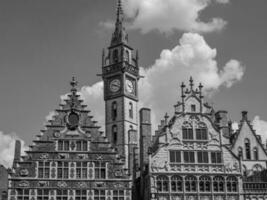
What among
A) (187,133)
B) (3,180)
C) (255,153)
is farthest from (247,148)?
(3,180)

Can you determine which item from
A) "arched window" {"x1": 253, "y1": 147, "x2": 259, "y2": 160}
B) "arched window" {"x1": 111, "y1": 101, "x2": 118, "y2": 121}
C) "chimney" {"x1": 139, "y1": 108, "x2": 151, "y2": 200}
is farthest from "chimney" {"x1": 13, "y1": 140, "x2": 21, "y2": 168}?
"arched window" {"x1": 111, "y1": 101, "x2": 118, "y2": 121}

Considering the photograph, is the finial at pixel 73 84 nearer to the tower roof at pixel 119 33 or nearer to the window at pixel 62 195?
the window at pixel 62 195

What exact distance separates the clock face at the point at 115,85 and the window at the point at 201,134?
75.3 feet

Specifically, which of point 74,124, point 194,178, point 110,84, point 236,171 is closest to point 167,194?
point 194,178

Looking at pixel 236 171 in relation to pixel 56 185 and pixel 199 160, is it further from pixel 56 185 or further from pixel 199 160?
pixel 56 185

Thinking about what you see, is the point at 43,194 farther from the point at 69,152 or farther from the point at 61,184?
the point at 69,152

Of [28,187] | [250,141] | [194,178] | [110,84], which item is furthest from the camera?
[110,84]

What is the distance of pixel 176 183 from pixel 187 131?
4997mm

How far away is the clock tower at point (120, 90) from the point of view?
65.4 m

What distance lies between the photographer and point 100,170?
4269 cm

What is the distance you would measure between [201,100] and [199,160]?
578cm

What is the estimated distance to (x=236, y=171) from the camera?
45094 millimetres

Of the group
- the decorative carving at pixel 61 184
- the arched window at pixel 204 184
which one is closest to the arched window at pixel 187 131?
the arched window at pixel 204 184

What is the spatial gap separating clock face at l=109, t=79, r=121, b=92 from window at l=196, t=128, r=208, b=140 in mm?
22949
